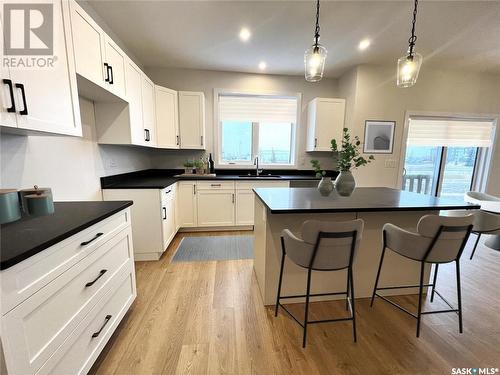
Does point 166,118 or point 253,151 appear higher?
point 166,118

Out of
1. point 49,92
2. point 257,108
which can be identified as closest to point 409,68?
point 257,108

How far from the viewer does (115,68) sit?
1.99 m

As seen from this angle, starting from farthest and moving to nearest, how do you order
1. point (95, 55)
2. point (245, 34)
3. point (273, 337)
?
point (245, 34), point (95, 55), point (273, 337)

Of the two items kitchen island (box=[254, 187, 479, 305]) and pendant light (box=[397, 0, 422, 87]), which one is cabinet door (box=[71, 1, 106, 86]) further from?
pendant light (box=[397, 0, 422, 87])

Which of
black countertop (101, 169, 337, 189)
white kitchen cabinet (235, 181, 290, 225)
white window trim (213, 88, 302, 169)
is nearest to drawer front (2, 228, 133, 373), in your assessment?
black countertop (101, 169, 337, 189)

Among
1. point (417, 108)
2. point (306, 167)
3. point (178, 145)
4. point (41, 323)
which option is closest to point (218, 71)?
point (178, 145)

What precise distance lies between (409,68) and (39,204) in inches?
113

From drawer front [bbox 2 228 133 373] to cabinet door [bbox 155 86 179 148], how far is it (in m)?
2.25

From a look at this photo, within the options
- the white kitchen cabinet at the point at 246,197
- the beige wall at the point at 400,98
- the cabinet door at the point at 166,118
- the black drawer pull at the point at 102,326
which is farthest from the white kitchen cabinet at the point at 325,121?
the black drawer pull at the point at 102,326

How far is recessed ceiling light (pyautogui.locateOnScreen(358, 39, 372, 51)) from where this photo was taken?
2.70 metres

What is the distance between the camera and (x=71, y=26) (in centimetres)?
142

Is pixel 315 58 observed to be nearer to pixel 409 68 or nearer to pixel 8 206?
pixel 409 68

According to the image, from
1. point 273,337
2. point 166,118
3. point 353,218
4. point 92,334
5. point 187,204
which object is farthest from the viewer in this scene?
point 187,204

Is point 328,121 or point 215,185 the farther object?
point 328,121
